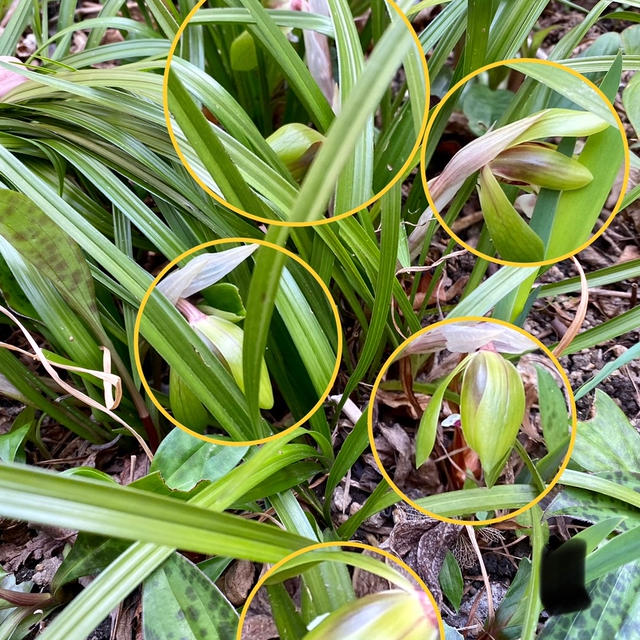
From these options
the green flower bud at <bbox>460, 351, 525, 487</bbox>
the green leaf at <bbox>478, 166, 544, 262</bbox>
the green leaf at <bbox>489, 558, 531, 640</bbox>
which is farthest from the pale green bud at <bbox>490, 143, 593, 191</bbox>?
the green leaf at <bbox>489, 558, 531, 640</bbox>

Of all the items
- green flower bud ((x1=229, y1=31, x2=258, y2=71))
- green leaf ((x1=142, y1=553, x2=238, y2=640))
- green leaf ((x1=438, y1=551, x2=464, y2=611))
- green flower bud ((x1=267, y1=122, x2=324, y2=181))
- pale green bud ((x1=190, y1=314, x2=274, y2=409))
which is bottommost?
green leaf ((x1=438, y1=551, x2=464, y2=611))

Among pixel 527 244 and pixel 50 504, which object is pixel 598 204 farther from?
pixel 50 504

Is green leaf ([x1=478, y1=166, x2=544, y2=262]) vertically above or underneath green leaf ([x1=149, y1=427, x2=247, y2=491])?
above

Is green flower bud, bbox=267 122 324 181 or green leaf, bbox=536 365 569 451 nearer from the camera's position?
green leaf, bbox=536 365 569 451

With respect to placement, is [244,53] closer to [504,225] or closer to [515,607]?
[504,225]

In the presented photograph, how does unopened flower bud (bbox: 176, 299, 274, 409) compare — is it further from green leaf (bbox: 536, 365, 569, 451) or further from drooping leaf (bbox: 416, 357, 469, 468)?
green leaf (bbox: 536, 365, 569, 451)

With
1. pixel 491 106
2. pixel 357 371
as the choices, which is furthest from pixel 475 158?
pixel 491 106
